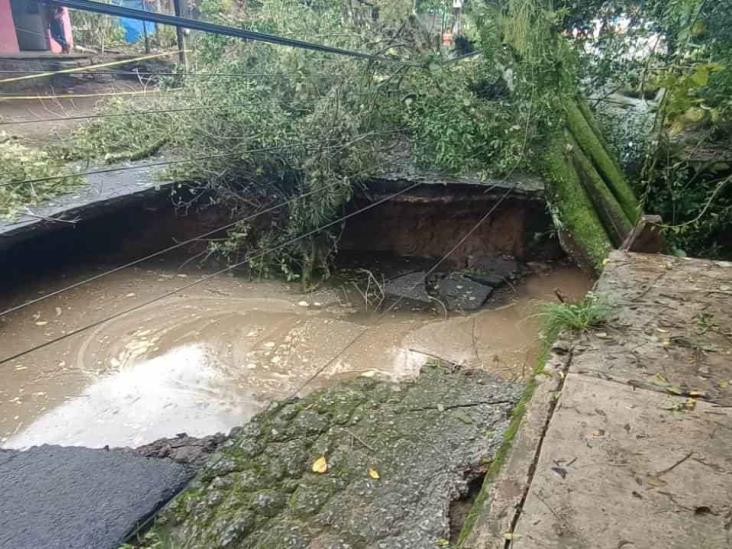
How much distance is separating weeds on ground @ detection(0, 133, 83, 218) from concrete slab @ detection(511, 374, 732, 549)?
173 inches

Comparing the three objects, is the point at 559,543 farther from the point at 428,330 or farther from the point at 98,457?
the point at 428,330

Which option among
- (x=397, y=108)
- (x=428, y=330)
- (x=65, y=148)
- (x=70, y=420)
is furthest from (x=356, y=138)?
(x=70, y=420)

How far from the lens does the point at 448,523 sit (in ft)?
8.78

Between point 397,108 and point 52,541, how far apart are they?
17.2ft

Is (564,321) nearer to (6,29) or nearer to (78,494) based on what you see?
(78,494)

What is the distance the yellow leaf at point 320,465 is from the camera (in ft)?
9.62

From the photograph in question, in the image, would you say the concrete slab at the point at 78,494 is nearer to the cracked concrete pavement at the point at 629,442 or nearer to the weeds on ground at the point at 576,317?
the cracked concrete pavement at the point at 629,442

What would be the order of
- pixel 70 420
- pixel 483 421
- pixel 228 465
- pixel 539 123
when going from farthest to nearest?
pixel 539 123, pixel 70 420, pixel 483 421, pixel 228 465

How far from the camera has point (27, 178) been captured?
499cm

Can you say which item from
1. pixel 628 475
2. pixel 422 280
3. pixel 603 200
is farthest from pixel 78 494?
pixel 603 200

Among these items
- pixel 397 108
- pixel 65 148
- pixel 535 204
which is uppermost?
pixel 397 108

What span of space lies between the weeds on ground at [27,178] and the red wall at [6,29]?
211 inches

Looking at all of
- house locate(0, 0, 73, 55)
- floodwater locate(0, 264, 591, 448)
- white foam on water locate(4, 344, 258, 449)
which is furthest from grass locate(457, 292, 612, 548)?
house locate(0, 0, 73, 55)

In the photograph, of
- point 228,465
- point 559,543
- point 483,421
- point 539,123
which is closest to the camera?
point 559,543
